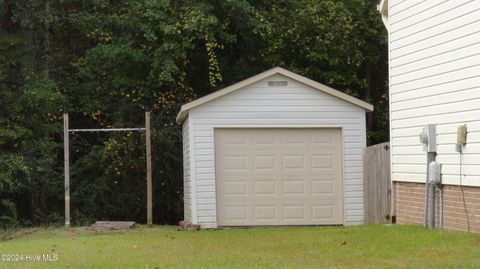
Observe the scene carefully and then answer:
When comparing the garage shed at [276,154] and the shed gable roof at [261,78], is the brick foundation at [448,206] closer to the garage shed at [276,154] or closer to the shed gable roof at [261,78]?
the garage shed at [276,154]

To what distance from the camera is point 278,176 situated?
15.7 m

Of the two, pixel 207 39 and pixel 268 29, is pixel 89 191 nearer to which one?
pixel 207 39

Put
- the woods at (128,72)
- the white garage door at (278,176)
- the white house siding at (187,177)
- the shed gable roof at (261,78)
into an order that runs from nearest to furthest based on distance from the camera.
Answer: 1. the shed gable roof at (261,78)
2. the white garage door at (278,176)
3. the white house siding at (187,177)
4. the woods at (128,72)

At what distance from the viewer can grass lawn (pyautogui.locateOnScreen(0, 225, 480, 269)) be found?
8.48m

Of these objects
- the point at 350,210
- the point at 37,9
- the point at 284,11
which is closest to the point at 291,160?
the point at 350,210

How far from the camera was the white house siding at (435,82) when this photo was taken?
1036 cm

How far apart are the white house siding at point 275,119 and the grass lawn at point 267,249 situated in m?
2.16

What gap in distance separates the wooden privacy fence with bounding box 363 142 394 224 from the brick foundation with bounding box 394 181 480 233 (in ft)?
1.58

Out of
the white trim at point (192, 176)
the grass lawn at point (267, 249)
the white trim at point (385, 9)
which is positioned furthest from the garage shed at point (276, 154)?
the white trim at point (385, 9)

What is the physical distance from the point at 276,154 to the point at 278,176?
0.48 meters

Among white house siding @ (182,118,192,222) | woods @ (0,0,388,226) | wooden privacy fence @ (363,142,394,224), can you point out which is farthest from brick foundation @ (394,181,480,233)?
woods @ (0,0,388,226)

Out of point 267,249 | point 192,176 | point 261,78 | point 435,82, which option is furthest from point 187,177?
point 435,82

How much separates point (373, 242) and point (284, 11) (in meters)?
12.3

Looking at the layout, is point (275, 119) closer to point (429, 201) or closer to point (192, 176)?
point (192, 176)
